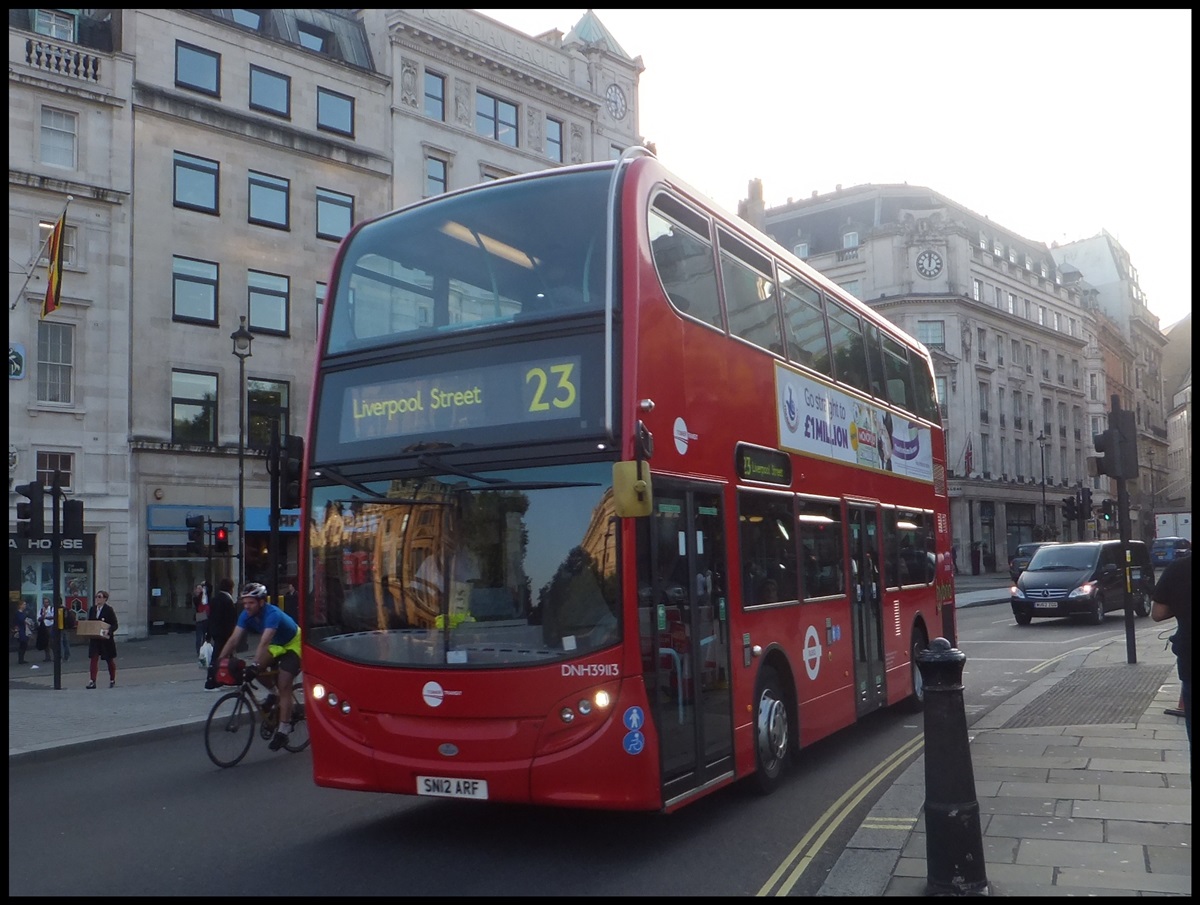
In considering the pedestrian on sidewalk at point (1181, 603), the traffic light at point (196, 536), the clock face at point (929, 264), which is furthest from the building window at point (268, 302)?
the clock face at point (929, 264)

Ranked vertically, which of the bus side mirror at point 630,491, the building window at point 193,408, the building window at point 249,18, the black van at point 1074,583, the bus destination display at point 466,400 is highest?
the building window at point 249,18

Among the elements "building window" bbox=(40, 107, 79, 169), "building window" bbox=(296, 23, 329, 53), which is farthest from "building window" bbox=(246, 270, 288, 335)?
"building window" bbox=(296, 23, 329, 53)

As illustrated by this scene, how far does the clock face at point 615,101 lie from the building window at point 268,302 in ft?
54.5

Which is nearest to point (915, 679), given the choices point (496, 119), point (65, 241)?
point (65, 241)

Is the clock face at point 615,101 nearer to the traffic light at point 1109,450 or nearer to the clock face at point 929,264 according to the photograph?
the clock face at point 929,264

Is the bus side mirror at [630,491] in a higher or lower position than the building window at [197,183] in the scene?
lower

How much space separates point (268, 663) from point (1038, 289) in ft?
250

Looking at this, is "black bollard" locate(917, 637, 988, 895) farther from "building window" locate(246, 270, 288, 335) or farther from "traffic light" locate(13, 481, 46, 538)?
"building window" locate(246, 270, 288, 335)

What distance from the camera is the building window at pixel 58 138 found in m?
30.8

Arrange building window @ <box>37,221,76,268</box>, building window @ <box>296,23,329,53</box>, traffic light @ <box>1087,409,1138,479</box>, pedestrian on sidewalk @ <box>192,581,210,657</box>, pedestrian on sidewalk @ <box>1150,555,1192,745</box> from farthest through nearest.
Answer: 1. building window @ <box>296,23,329,53</box>
2. building window @ <box>37,221,76,268</box>
3. pedestrian on sidewalk @ <box>192,581,210,657</box>
4. traffic light @ <box>1087,409,1138,479</box>
5. pedestrian on sidewalk @ <box>1150,555,1192,745</box>

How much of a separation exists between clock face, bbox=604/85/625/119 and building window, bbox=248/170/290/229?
15.3 metres

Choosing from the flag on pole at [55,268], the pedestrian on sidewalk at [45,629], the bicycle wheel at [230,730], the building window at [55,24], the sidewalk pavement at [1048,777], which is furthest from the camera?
the building window at [55,24]

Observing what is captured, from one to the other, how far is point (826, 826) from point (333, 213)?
107 feet

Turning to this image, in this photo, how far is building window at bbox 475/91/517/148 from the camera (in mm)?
41031
